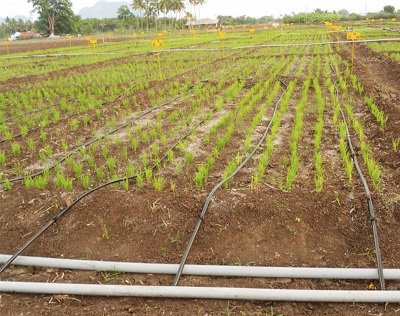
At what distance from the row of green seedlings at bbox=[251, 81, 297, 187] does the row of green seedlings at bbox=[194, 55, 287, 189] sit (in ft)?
0.97

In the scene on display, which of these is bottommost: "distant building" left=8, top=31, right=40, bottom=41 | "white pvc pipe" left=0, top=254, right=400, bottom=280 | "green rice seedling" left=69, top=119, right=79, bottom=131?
"white pvc pipe" left=0, top=254, right=400, bottom=280

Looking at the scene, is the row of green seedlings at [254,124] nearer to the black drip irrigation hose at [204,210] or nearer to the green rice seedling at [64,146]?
the black drip irrigation hose at [204,210]

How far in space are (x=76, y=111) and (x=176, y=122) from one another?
233 centimetres

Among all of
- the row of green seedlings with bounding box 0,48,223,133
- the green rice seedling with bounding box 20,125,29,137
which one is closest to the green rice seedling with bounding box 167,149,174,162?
the green rice seedling with bounding box 20,125,29,137

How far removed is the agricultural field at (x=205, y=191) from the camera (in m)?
2.80

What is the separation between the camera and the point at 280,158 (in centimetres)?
452

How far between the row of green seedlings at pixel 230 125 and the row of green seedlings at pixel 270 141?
297 mm

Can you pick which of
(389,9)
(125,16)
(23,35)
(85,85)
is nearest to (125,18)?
(125,16)

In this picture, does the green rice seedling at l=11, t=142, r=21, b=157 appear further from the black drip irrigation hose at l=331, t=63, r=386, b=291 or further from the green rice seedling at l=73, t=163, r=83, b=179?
the black drip irrigation hose at l=331, t=63, r=386, b=291

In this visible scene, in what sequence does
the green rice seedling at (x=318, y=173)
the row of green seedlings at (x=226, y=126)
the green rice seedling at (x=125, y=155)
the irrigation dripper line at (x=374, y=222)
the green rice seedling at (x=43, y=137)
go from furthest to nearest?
the green rice seedling at (x=43, y=137) < the green rice seedling at (x=125, y=155) < the row of green seedlings at (x=226, y=126) < the green rice seedling at (x=318, y=173) < the irrigation dripper line at (x=374, y=222)

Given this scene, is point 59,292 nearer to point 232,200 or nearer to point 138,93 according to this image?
point 232,200

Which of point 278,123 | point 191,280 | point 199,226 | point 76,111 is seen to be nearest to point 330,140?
point 278,123

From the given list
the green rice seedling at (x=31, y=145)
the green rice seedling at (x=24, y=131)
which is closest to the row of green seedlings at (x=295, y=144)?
the green rice seedling at (x=31, y=145)

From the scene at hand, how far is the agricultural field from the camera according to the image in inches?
110
